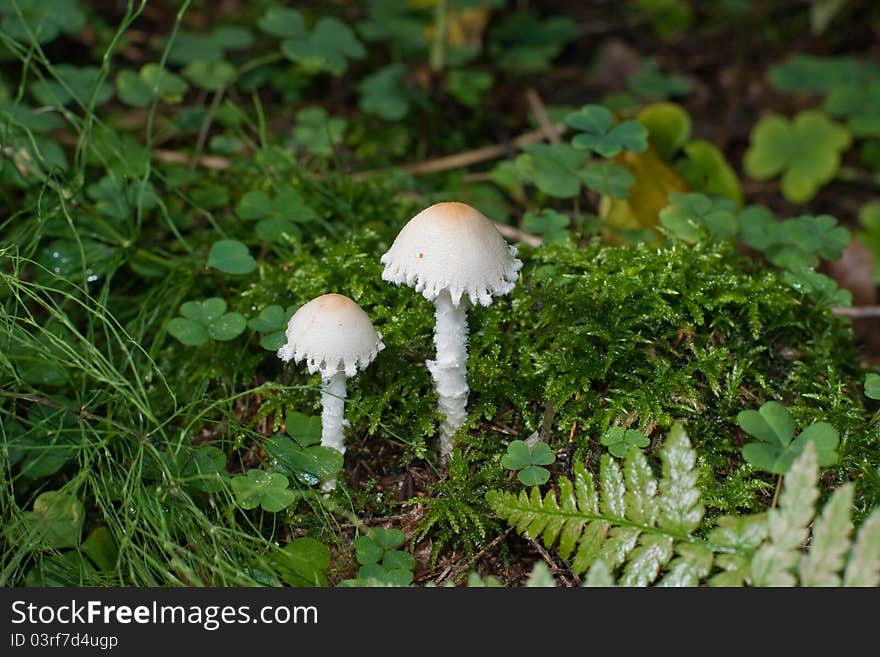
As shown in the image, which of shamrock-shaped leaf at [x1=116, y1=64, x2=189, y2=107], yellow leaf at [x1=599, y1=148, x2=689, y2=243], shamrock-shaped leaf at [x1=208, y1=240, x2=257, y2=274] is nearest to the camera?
shamrock-shaped leaf at [x1=208, y1=240, x2=257, y2=274]

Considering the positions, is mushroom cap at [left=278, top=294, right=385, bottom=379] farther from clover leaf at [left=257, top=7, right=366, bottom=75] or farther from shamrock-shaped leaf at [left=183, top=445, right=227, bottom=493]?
clover leaf at [left=257, top=7, right=366, bottom=75]

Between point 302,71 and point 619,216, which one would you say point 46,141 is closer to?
point 302,71

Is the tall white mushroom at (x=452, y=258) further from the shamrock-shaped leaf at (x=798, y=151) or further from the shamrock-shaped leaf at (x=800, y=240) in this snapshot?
the shamrock-shaped leaf at (x=798, y=151)

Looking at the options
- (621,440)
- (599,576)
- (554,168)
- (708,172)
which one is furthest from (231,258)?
(708,172)

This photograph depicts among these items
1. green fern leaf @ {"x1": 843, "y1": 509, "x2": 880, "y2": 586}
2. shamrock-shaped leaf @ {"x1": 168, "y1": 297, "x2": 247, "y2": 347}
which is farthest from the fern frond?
shamrock-shaped leaf @ {"x1": 168, "y1": 297, "x2": 247, "y2": 347}

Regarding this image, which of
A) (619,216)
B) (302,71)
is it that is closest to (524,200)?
(619,216)

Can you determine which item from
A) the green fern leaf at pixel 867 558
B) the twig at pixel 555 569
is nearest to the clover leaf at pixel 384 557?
the twig at pixel 555 569

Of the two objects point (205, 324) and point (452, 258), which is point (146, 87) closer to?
point (205, 324)
